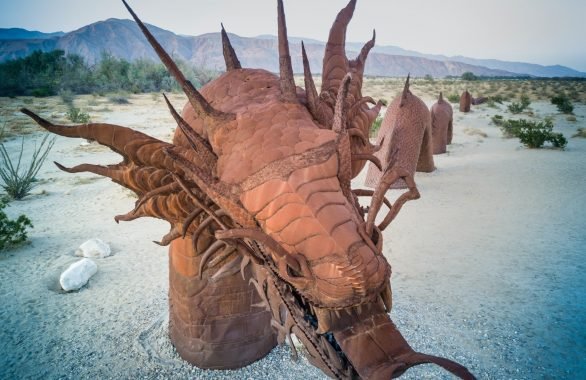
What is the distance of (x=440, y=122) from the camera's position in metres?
12.4

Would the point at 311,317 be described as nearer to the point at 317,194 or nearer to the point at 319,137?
the point at 317,194

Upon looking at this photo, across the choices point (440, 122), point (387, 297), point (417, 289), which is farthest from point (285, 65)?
point (440, 122)

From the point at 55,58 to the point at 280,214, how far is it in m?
37.5

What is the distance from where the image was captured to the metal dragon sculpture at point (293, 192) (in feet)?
3.83

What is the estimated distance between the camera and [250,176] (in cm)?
125

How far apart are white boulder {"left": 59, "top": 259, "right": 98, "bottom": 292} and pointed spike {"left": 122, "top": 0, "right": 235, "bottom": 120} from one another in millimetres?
3942

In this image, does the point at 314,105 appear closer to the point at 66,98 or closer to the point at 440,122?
the point at 440,122

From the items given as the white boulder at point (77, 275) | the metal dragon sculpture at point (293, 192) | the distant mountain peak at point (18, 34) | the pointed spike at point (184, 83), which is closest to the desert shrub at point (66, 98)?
the white boulder at point (77, 275)

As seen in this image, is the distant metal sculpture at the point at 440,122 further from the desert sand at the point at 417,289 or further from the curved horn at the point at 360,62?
the curved horn at the point at 360,62

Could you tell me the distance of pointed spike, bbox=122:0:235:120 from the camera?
4.50 ft

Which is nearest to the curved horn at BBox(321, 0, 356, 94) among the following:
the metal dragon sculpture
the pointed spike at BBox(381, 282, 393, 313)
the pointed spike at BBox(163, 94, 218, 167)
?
the metal dragon sculpture

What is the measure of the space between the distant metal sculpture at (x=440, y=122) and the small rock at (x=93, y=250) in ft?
33.7

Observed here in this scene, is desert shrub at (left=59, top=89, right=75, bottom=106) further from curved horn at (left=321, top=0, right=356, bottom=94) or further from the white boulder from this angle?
curved horn at (left=321, top=0, right=356, bottom=94)

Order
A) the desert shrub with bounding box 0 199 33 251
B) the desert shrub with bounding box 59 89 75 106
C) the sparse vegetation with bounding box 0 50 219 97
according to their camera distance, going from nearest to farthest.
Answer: the desert shrub with bounding box 0 199 33 251 < the desert shrub with bounding box 59 89 75 106 < the sparse vegetation with bounding box 0 50 219 97
